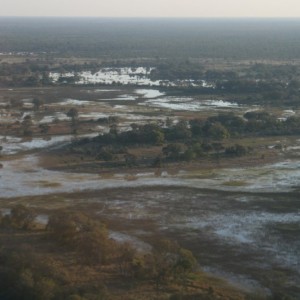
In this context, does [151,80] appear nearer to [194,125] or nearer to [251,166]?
[194,125]

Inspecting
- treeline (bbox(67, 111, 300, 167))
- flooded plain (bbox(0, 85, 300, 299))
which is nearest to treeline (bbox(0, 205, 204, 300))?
flooded plain (bbox(0, 85, 300, 299))

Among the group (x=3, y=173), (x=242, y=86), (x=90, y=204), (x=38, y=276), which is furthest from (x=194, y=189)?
(x=242, y=86)

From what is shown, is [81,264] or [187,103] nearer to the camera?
[81,264]

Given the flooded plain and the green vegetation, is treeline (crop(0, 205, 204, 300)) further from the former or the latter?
the flooded plain

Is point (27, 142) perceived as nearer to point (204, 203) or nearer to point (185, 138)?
point (185, 138)

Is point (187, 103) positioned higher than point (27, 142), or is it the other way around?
point (27, 142)

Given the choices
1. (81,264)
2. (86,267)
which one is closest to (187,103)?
(81,264)

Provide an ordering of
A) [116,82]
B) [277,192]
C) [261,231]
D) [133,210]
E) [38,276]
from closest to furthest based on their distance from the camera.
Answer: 1. [38,276]
2. [261,231]
3. [133,210]
4. [277,192]
5. [116,82]

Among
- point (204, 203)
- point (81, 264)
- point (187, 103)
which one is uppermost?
point (81, 264)
